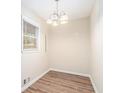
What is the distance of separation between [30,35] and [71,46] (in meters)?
1.88

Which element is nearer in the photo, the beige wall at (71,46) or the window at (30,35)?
the window at (30,35)

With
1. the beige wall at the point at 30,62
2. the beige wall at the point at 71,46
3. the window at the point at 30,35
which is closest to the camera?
the beige wall at the point at 30,62

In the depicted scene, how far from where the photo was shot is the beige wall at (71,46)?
3.50 meters

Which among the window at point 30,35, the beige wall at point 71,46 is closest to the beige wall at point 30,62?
the window at point 30,35

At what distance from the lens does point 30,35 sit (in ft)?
9.70

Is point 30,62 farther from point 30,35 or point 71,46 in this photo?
point 71,46

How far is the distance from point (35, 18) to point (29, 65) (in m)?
1.75

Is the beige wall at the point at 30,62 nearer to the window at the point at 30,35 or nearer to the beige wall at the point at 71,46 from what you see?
the window at the point at 30,35

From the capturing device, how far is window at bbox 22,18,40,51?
2.60 metres

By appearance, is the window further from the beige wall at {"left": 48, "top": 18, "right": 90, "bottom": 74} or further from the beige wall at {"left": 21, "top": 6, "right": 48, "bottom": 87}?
the beige wall at {"left": 48, "top": 18, "right": 90, "bottom": 74}

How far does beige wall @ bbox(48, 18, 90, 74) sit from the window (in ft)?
3.43

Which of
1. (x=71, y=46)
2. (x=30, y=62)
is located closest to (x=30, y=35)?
(x=30, y=62)

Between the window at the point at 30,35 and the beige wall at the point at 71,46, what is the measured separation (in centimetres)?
104
